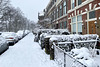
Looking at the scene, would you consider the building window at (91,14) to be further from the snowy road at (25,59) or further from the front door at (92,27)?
the snowy road at (25,59)

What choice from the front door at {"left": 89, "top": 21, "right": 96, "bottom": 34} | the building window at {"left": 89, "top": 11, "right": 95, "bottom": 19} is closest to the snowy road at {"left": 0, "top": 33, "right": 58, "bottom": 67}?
the front door at {"left": 89, "top": 21, "right": 96, "bottom": 34}

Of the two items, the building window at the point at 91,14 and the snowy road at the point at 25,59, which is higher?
the building window at the point at 91,14

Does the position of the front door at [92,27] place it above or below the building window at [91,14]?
below

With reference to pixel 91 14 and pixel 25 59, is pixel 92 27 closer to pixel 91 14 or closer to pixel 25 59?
pixel 91 14

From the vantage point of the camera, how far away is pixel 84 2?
1078cm

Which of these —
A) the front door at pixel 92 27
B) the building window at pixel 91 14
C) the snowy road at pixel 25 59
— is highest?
the building window at pixel 91 14

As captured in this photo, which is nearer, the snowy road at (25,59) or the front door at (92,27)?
the snowy road at (25,59)

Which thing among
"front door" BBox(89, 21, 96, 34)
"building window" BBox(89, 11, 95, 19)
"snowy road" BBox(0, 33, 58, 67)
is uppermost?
"building window" BBox(89, 11, 95, 19)

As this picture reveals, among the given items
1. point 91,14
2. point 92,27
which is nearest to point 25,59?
point 92,27

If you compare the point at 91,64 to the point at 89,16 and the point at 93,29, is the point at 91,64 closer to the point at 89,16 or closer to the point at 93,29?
the point at 93,29

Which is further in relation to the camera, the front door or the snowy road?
the front door

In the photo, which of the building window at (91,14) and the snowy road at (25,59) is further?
the building window at (91,14)

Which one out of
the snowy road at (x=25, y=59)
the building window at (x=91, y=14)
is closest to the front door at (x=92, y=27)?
the building window at (x=91, y=14)

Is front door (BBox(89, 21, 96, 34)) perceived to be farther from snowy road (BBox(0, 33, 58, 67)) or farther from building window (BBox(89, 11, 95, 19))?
snowy road (BBox(0, 33, 58, 67))
